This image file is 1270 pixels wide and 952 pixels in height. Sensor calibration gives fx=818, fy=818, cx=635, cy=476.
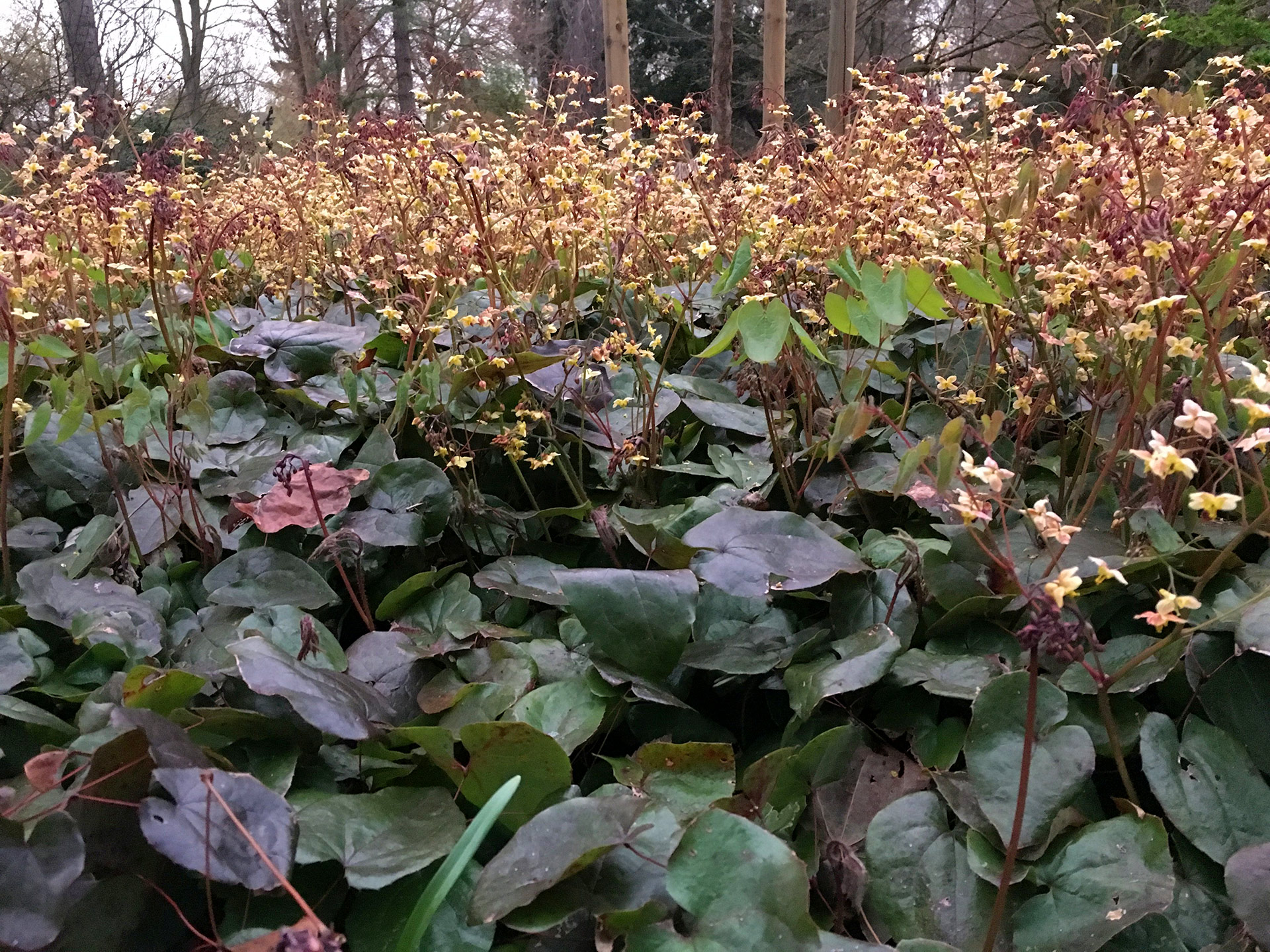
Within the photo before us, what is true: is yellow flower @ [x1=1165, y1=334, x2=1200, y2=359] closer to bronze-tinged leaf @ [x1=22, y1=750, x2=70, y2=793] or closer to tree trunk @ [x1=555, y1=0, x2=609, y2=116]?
bronze-tinged leaf @ [x1=22, y1=750, x2=70, y2=793]

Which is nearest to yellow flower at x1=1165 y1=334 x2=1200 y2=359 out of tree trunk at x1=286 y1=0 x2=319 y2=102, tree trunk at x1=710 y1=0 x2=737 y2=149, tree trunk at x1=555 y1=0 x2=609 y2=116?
tree trunk at x1=710 y1=0 x2=737 y2=149

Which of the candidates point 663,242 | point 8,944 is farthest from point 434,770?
point 663,242

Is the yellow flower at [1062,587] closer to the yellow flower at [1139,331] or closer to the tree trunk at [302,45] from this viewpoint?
the yellow flower at [1139,331]

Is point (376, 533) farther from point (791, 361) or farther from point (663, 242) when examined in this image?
point (663, 242)

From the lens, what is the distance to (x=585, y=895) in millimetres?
697

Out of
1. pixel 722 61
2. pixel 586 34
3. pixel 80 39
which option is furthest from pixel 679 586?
pixel 586 34

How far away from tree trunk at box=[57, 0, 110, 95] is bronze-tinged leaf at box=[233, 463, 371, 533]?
20.4ft

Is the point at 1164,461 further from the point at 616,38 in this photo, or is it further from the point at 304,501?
the point at 616,38

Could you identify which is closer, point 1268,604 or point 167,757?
point 167,757

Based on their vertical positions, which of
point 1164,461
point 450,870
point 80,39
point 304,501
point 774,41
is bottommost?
point 450,870

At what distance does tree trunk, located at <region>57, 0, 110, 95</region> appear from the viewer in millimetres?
5742

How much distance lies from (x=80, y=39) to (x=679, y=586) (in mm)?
7044

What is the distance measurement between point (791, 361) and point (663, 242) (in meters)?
0.82

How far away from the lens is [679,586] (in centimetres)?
91
